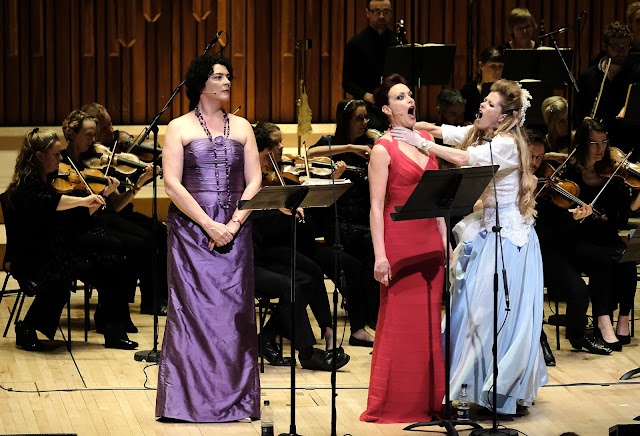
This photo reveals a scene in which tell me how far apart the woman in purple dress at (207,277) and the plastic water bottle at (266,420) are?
0.10 metres

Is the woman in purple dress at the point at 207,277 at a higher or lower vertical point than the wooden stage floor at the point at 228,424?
higher

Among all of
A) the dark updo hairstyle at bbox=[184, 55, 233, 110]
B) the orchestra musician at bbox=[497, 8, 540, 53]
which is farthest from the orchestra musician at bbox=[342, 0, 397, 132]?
the dark updo hairstyle at bbox=[184, 55, 233, 110]

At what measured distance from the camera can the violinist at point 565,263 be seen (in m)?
6.09

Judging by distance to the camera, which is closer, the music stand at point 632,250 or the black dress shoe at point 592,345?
the music stand at point 632,250

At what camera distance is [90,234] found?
6.37m

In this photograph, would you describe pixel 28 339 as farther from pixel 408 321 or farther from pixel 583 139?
pixel 583 139

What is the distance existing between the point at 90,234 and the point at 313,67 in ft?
13.3

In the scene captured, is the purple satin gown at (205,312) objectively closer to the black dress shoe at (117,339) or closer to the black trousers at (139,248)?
the black dress shoe at (117,339)

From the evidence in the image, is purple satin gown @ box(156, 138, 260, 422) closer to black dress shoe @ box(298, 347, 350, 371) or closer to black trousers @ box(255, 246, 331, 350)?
black trousers @ box(255, 246, 331, 350)

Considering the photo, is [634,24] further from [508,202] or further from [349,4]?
[508,202]

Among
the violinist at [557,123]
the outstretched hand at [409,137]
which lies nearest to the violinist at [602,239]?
the violinist at [557,123]

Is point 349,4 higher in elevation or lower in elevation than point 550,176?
higher

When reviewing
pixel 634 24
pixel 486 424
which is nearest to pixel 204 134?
pixel 486 424

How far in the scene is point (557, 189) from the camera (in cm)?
620
